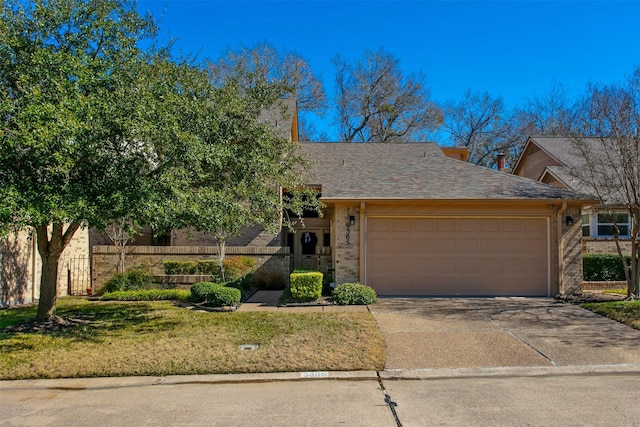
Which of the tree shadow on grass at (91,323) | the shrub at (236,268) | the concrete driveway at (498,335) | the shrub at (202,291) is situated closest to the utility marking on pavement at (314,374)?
the concrete driveway at (498,335)

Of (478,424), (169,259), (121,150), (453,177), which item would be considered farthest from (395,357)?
(169,259)

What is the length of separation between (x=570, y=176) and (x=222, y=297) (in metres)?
Answer: 14.3

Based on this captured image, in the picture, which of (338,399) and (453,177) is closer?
(338,399)

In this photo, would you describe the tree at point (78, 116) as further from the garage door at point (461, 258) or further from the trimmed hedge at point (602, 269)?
the trimmed hedge at point (602, 269)

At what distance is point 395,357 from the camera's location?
316 inches

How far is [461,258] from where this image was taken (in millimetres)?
14148

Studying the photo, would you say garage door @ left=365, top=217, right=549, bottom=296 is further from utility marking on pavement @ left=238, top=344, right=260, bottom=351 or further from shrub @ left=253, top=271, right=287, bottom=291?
utility marking on pavement @ left=238, top=344, right=260, bottom=351

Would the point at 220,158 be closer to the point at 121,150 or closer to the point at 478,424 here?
the point at 121,150

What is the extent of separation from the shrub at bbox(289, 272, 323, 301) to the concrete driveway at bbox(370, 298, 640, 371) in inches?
66.5

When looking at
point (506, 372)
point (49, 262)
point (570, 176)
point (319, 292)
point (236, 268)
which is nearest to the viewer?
point (506, 372)

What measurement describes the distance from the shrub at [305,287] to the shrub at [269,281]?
4.20m

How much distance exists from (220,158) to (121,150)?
2.34 meters

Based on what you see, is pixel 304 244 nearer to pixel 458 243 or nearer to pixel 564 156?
pixel 458 243

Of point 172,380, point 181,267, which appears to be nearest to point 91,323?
point 172,380
